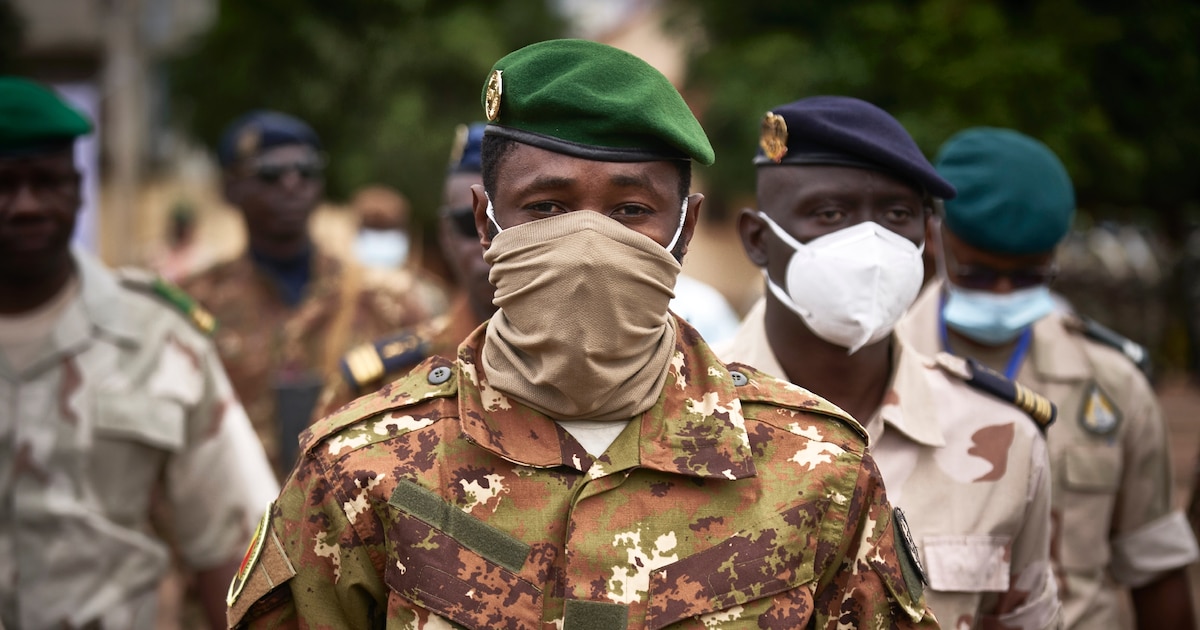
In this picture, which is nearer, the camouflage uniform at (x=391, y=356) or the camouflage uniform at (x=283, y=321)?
the camouflage uniform at (x=391, y=356)

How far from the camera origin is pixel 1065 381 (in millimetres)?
4539

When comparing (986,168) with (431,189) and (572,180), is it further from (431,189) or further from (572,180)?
(431,189)

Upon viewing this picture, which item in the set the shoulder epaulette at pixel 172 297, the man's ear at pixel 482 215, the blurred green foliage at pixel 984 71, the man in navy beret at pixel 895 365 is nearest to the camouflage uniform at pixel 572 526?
the man's ear at pixel 482 215

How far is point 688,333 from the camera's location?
2.63 meters

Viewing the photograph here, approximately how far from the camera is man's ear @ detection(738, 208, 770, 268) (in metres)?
3.66

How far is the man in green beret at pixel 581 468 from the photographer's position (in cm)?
228

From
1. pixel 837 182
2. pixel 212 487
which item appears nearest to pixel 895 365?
pixel 837 182

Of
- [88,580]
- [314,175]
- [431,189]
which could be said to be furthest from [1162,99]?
[88,580]

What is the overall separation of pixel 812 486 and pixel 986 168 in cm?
255

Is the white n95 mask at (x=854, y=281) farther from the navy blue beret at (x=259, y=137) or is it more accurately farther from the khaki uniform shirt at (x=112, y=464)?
the navy blue beret at (x=259, y=137)

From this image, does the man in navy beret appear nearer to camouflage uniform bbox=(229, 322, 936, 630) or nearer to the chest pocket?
camouflage uniform bbox=(229, 322, 936, 630)

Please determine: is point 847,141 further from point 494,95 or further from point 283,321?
point 283,321

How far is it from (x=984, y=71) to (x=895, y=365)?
9.65m

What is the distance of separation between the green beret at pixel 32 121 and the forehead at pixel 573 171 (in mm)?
2393
